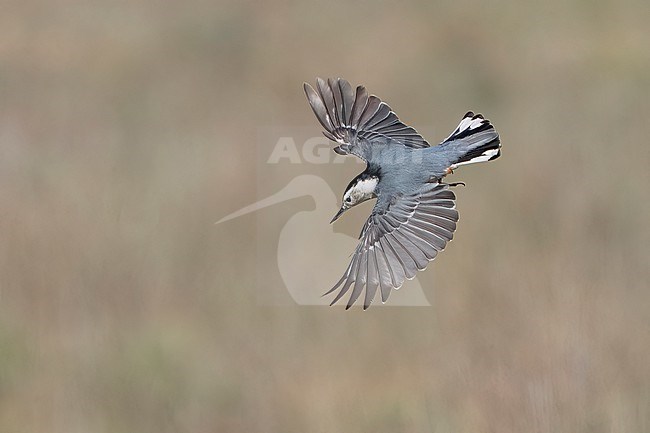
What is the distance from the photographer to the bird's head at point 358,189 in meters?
2.60

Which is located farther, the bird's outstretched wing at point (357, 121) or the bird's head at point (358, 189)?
the bird's outstretched wing at point (357, 121)

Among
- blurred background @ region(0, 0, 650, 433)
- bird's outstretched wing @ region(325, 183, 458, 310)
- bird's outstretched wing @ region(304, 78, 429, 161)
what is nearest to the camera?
bird's outstretched wing @ region(325, 183, 458, 310)

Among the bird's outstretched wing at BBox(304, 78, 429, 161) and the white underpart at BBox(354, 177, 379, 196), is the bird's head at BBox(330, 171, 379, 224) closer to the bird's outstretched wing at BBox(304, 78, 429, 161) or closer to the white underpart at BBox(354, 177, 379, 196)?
the white underpart at BBox(354, 177, 379, 196)

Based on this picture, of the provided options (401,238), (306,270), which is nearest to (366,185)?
(401,238)

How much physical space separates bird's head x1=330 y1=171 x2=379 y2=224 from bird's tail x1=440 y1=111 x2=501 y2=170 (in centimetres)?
19

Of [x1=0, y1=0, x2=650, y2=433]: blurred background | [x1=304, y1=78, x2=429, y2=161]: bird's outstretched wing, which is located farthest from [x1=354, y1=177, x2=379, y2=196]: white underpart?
[x1=0, y1=0, x2=650, y2=433]: blurred background

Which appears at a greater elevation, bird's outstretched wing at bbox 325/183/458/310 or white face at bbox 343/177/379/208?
white face at bbox 343/177/379/208

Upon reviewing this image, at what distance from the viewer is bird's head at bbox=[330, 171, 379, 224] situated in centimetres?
260

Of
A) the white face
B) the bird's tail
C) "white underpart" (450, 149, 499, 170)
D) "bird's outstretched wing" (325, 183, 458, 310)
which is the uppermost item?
the bird's tail

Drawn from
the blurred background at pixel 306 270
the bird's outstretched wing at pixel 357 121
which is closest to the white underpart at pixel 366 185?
the bird's outstretched wing at pixel 357 121

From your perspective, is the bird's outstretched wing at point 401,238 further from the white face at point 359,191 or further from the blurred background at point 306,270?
the blurred background at point 306,270

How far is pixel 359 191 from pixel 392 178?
0.12 meters

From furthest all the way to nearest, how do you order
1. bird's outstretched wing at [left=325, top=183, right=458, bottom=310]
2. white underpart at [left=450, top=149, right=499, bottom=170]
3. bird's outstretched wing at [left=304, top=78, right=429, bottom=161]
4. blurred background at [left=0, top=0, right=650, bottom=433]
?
blurred background at [left=0, top=0, right=650, bottom=433] < bird's outstretched wing at [left=304, top=78, right=429, bottom=161] < white underpart at [left=450, top=149, right=499, bottom=170] < bird's outstretched wing at [left=325, top=183, right=458, bottom=310]

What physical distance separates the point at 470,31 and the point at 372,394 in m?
5.03
